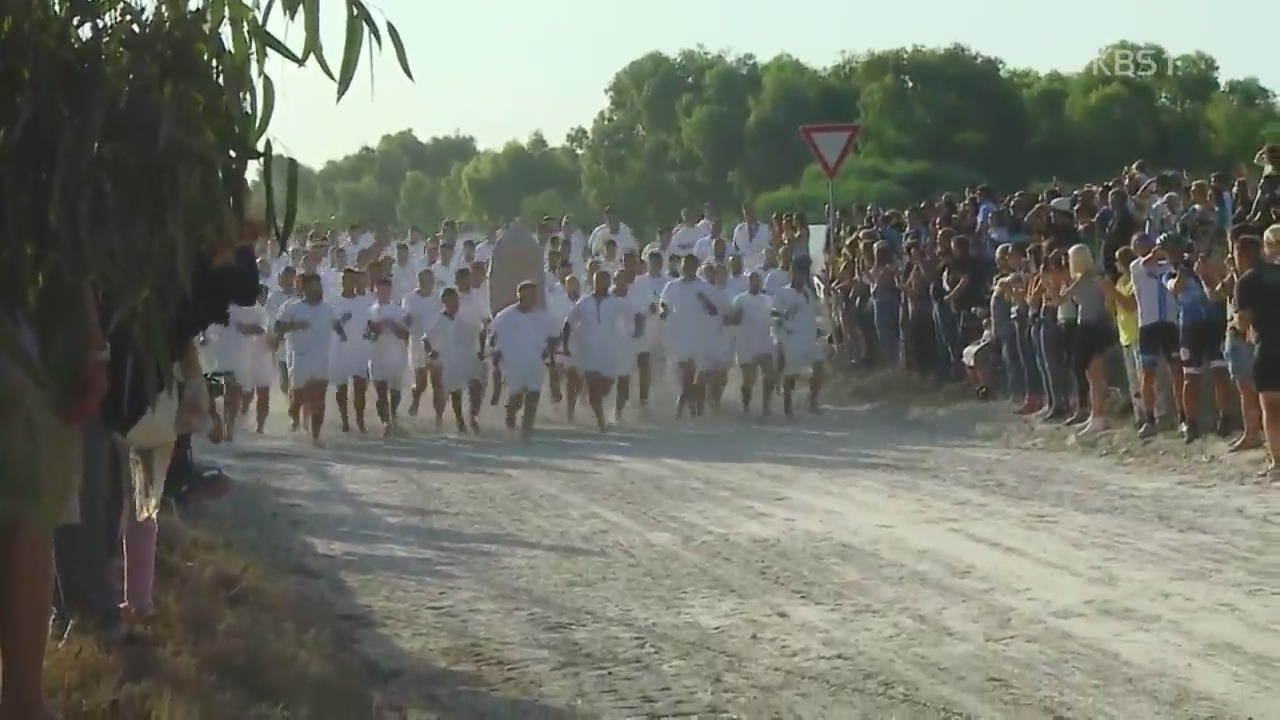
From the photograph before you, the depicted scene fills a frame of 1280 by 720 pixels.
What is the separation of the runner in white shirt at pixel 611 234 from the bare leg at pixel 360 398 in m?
8.10

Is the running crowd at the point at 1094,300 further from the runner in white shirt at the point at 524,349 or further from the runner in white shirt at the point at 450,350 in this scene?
the runner in white shirt at the point at 450,350

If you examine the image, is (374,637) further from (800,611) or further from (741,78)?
(741,78)

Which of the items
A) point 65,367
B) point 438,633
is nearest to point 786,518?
point 438,633

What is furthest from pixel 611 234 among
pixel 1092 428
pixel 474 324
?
pixel 1092 428

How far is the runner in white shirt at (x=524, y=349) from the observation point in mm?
19766

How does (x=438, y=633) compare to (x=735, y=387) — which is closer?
(x=438, y=633)

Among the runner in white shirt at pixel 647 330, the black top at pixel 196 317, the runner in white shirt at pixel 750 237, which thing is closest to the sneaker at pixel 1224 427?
the runner in white shirt at pixel 647 330

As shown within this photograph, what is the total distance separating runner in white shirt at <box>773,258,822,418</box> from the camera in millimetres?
21141

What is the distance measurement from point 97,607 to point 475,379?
46.1 ft

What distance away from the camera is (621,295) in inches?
858

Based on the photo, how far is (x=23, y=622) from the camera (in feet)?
18.4

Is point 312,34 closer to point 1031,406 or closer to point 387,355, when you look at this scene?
point 1031,406

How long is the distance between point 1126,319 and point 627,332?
619 centimetres

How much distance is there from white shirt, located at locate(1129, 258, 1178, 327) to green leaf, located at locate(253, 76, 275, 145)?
41.1 feet
